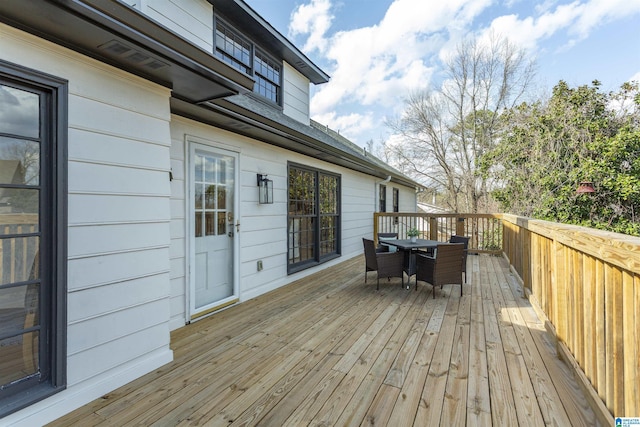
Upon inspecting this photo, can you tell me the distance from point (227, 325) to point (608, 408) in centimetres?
320

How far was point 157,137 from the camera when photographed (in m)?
2.57

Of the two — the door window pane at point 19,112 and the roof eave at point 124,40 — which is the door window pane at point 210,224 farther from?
the door window pane at point 19,112

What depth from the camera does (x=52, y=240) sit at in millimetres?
1933

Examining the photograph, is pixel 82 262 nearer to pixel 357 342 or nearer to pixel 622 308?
pixel 357 342

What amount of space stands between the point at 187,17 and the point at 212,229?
2738 mm

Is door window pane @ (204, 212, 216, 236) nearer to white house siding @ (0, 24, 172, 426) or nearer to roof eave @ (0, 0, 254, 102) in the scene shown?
white house siding @ (0, 24, 172, 426)

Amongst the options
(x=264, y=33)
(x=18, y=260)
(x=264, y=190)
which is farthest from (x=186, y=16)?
(x=18, y=260)

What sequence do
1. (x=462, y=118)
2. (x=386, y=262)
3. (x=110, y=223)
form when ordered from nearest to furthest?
1. (x=110, y=223)
2. (x=386, y=262)
3. (x=462, y=118)

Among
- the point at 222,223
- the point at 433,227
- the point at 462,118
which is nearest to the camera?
the point at 222,223

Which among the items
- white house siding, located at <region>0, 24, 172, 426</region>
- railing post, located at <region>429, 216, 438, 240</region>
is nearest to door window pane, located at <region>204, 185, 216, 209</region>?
white house siding, located at <region>0, 24, 172, 426</region>

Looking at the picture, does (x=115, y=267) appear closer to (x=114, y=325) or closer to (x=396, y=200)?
(x=114, y=325)

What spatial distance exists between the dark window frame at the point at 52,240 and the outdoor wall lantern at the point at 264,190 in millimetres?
2685

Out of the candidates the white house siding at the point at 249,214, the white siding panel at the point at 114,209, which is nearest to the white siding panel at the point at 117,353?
the white house siding at the point at 249,214

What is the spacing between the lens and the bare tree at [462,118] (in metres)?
14.8
